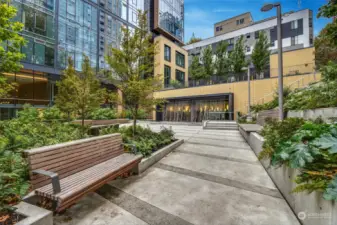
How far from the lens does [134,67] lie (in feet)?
23.2

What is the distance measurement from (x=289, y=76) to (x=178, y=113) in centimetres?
1307

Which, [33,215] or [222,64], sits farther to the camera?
[222,64]

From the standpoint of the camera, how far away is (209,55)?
25047mm

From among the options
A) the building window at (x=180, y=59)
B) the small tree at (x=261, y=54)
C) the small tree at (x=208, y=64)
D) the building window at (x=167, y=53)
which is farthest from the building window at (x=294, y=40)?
the building window at (x=167, y=53)

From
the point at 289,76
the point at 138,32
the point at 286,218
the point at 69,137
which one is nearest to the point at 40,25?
the point at 138,32

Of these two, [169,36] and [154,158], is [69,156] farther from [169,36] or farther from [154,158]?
[169,36]

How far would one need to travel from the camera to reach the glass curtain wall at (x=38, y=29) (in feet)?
52.4

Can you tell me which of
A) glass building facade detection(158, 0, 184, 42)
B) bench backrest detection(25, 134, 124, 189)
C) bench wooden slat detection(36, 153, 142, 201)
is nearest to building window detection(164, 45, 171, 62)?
glass building facade detection(158, 0, 184, 42)

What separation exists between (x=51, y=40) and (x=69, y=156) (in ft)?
67.6

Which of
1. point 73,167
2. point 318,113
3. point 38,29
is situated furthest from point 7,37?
point 38,29

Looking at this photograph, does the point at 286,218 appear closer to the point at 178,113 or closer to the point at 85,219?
the point at 85,219

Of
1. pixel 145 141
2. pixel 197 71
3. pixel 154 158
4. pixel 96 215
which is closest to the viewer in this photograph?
pixel 96 215

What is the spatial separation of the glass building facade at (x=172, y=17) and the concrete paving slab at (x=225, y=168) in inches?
1152

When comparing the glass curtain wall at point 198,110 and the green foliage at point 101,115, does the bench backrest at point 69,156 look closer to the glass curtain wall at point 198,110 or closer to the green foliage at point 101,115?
the green foliage at point 101,115
